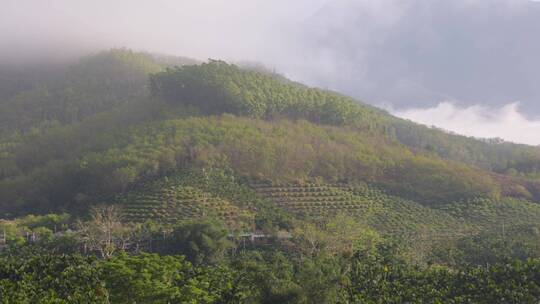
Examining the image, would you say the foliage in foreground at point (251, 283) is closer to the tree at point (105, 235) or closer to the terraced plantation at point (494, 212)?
the tree at point (105, 235)

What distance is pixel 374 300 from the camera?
3484cm

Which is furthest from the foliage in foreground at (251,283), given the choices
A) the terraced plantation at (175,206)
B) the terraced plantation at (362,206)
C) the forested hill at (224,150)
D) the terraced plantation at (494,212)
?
the forested hill at (224,150)

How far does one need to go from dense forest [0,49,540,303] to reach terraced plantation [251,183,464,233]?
8.6 inches

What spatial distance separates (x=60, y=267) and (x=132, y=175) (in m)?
27.2

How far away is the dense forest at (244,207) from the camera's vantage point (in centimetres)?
3531

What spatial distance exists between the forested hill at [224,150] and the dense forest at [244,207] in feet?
0.77

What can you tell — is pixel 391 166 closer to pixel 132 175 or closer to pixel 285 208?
pixel 285 208

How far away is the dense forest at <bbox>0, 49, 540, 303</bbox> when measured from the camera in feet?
116

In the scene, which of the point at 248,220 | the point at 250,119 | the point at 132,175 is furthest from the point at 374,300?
the point at 250,119

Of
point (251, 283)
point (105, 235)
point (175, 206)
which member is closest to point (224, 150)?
point (175, 206)

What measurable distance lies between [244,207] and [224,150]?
11988 mm

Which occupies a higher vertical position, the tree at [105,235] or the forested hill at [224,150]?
the forested hill at [224,150]

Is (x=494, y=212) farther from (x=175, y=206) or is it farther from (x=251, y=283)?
(x=251, y=283)

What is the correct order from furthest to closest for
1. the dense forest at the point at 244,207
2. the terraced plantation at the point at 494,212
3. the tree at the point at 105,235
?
the terraced plantation at the point at 494,212 → the tree at the point at 105,235 → the dense forest at the point at 244,207
